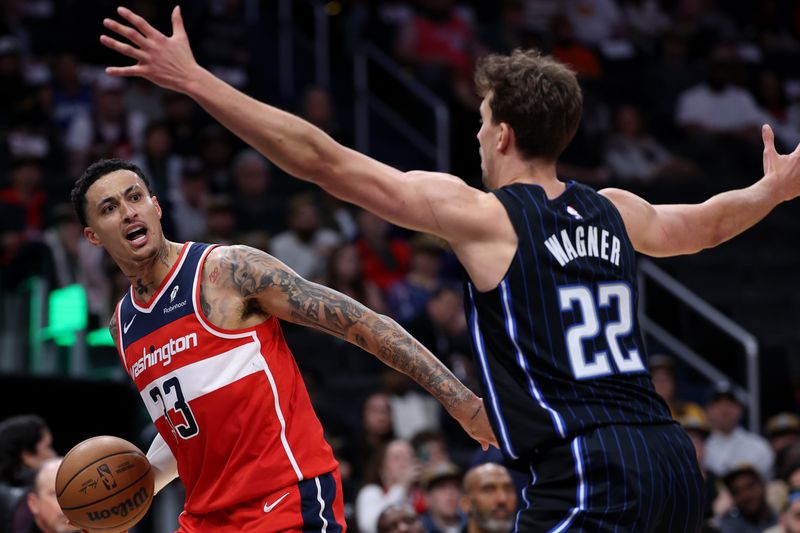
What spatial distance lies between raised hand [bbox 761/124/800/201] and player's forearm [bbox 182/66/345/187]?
71.9 inches

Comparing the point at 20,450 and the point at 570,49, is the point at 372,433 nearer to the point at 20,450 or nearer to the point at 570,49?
the point at 20,450

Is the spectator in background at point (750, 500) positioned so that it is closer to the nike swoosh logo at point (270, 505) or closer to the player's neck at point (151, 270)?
the nike swoosh logo at point (270, 505)

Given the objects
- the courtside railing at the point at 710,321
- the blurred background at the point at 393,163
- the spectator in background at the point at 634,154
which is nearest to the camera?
the blurred background at the point at 393,163

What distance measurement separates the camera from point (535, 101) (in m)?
3.92

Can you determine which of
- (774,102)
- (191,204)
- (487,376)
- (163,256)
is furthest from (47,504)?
(774,102)

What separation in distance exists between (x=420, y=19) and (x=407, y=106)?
50.9 inches

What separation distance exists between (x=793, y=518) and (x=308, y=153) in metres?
6.53

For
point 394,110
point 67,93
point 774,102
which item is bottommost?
point 67,93

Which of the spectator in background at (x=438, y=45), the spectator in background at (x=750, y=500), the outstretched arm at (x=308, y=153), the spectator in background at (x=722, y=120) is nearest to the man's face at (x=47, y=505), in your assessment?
the outstretched arm at (x=308, y=153)

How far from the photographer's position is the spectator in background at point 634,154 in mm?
15656

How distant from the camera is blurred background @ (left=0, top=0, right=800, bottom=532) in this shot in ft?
35.2

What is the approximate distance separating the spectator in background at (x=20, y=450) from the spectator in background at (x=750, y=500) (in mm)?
5489

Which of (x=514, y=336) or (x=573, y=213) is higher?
(x=573, y=213)

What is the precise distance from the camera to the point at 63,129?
44.5ft
